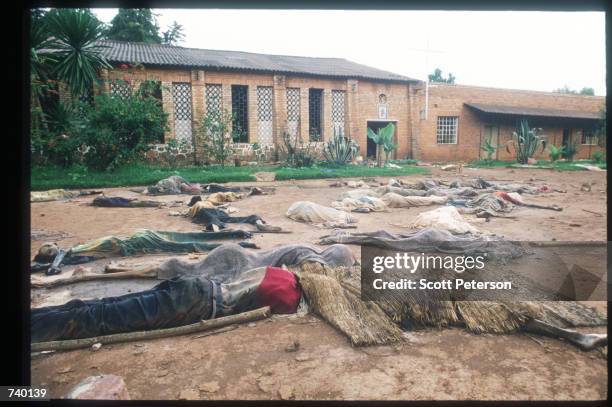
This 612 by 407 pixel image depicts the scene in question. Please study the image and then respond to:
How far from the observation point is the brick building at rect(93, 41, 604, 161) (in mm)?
14875

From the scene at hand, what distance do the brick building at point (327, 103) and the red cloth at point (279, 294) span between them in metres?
11.7

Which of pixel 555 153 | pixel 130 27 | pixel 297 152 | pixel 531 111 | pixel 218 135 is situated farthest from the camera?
pixel 130 27

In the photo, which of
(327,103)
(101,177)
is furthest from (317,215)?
(327,103)

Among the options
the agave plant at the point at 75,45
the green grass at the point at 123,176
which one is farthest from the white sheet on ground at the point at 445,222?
the agave plant at the point at 75,45

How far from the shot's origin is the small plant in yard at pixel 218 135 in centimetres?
1431

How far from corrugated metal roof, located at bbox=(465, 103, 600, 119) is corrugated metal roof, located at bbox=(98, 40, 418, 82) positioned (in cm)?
426

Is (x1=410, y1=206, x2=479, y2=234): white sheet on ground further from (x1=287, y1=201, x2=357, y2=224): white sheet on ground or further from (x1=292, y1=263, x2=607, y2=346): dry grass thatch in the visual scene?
(x1=292, y1=263, x2=607, y2=346): dry grass thatch

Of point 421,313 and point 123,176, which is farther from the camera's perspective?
point 123,176

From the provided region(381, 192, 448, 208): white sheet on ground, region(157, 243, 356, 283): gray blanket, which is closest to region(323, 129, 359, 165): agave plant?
region(381, 192, 448, 208): white sheet on ground

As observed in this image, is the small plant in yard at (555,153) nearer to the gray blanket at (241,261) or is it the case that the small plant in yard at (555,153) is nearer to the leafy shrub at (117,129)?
the leafy shrub at (117,129)

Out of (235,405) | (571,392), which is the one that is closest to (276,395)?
(235,405)

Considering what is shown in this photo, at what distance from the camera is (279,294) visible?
293cm

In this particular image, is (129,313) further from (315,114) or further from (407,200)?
(315,114)

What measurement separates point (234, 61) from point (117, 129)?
6.92m
